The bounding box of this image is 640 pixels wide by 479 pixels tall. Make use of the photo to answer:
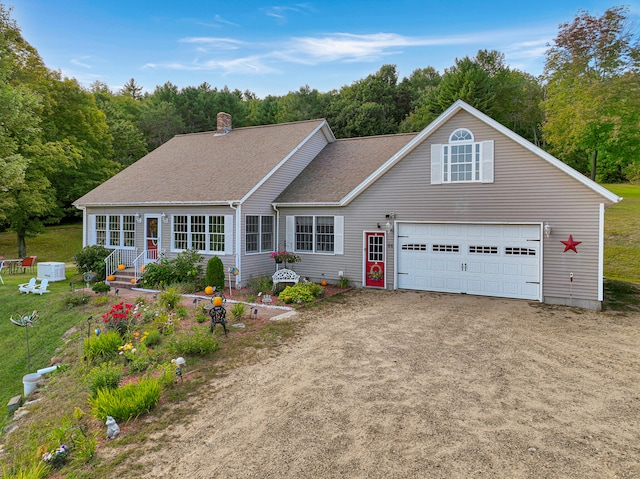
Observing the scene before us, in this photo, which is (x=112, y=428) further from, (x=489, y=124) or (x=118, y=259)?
(x=118, y=259)

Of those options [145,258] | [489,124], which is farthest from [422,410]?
[145,258]

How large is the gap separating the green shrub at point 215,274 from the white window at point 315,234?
2869 mm

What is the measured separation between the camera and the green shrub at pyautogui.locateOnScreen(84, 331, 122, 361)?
8109 millimetres

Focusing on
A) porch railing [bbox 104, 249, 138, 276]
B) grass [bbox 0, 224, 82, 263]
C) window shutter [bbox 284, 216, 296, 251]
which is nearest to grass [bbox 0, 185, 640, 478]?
porch railing [bbox 104, 249, 138, 276]

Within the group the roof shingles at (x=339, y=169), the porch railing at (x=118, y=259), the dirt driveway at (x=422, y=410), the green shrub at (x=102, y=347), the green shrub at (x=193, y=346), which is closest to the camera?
the dirt driveway at (x=422, y=410)

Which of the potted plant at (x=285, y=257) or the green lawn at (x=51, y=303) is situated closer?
the green lawn at (x=51, y=303)

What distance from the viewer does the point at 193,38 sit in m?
20.3

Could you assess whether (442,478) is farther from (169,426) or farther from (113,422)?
(113,422)

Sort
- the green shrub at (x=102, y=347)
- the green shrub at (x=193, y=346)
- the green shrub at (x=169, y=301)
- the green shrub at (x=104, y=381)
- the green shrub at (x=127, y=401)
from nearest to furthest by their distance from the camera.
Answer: the green shrub at (x=127, y=401) < the green shrub at (x=104, y=381) < the green shrub at (x=193, y=346) < the green shrub at (x=102, y=347) < the green shrub at (x=169, y=301)

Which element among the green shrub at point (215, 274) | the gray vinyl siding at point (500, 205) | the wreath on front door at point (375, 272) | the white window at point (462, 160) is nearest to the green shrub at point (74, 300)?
the green shrub at point (215, 274)

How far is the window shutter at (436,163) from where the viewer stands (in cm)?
1248

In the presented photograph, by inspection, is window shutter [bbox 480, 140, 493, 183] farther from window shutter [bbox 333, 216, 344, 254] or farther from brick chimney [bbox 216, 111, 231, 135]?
brick chimney [bbox 216, 111, 231, 135]

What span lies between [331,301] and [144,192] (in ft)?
30.8

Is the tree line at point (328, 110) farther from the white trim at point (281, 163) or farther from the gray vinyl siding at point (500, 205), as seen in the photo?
the gray vinyl siding at point (500, 205)
